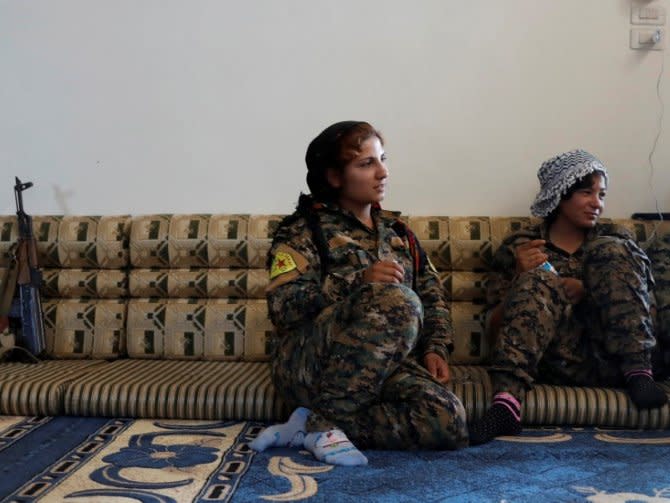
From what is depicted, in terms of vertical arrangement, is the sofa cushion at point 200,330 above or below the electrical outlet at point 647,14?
below

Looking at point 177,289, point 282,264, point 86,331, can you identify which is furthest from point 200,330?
point 282,264

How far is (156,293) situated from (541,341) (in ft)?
4.53

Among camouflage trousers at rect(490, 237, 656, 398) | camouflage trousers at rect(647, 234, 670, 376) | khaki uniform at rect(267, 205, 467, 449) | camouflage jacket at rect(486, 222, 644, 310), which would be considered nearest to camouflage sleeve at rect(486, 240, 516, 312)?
camouflage jacket at rect(486, 222, 644, 310)

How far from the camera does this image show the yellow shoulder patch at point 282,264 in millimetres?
2010

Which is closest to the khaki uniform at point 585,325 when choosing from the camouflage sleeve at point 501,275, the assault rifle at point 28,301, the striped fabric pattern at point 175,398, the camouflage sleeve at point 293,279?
the camouflage sleeve at point 501,275

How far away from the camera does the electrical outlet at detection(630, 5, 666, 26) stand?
2.81m

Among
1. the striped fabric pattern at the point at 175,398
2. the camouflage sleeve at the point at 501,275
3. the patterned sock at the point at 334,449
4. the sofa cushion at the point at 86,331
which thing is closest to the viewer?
the patterned sock at the point at 334,449

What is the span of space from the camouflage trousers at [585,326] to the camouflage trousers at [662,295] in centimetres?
13

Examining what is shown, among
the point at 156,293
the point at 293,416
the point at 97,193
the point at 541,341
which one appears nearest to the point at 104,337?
the point at 156,293

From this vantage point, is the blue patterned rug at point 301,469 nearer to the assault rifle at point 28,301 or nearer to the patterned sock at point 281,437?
the patterned sock at point 281,437

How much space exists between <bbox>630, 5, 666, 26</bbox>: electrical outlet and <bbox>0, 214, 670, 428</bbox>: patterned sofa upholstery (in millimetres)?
778

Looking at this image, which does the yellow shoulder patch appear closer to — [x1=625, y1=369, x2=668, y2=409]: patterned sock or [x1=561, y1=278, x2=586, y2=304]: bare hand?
[x1=561, y1=278, x2=586, y2=304]: bare hand

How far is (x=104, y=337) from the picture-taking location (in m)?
2.71

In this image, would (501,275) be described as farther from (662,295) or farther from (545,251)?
(662,295)
